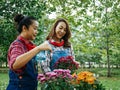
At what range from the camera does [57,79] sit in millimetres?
3111

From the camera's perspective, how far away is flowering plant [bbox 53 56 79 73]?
3.77m

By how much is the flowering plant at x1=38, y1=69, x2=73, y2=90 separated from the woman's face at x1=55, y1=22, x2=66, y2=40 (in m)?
0.85

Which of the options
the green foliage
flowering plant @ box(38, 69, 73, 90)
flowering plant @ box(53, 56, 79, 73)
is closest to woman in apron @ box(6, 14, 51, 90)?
flowering plant @ box(38, 69, 73, 90)

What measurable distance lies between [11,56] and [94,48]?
995 inches

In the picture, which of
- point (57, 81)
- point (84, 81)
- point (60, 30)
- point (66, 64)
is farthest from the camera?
point (60, 30)

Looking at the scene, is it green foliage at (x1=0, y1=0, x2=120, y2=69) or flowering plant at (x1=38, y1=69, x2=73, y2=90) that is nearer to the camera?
flowering plant at (x1=38, y1=69, x2=73, y2=90)

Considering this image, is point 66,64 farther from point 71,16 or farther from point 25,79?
point 71,16

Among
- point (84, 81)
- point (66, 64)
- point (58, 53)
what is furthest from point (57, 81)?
point (58, 53)

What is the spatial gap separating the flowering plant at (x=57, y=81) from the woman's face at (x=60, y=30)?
0.85 m

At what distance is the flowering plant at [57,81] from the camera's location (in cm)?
309

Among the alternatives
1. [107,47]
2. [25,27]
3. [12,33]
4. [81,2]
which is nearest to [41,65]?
[25,27]

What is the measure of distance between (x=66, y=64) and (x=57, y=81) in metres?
0.73

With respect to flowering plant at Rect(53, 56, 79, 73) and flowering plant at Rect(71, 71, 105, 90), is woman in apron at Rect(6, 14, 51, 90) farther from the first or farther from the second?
flowering plant at Rect(53, 56, 79, 73)

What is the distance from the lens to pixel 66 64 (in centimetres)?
381
